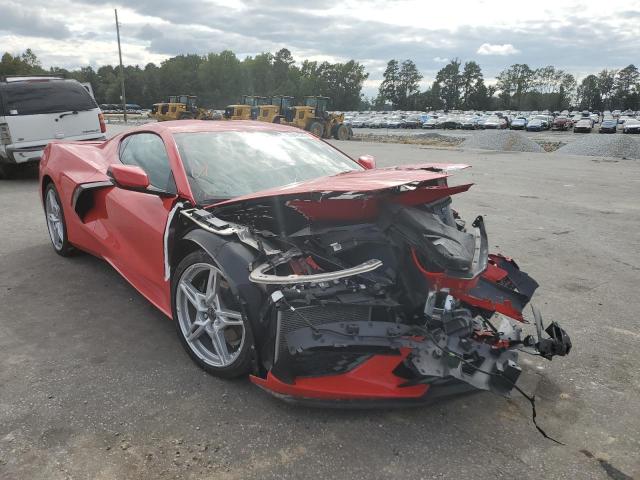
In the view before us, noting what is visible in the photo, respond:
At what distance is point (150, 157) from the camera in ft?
11.8

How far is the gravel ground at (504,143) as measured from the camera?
Result: 21.3m

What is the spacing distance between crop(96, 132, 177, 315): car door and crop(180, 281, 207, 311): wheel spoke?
0.81ft

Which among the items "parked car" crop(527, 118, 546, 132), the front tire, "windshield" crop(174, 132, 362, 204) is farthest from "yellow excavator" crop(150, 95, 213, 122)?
"parked car" crop(527, 118, 546, 132)

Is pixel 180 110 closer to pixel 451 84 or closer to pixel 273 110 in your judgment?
pixel 273 110

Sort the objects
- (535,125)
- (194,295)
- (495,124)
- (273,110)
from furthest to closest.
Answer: (495,124), (535,125), (273,110), (194,295)

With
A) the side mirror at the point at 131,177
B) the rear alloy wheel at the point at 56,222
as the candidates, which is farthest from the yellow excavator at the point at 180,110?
the side mirror at the point at 131,177

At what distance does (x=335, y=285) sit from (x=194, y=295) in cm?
92

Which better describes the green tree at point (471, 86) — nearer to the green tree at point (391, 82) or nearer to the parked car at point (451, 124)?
the green tree at point (391, 82)

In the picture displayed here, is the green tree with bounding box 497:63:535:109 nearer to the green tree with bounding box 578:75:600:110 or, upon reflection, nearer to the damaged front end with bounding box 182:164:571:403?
the green tree with bounding box 578:75:600:110

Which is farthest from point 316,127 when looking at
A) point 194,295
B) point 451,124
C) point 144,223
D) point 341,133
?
point 451,124

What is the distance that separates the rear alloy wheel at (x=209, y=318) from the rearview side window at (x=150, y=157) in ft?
2.08

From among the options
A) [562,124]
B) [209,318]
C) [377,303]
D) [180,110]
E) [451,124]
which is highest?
[377,303]

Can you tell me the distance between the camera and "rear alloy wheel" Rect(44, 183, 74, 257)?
14.9 ft

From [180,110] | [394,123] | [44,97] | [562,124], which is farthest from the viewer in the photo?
[394,123]
